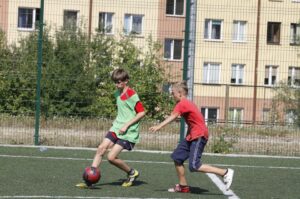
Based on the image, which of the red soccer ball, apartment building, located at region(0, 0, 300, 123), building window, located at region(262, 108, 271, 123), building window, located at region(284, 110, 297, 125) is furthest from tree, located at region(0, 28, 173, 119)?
the red soccer ball

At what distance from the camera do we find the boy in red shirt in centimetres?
1055

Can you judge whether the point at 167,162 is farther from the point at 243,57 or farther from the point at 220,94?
the point at 243,57

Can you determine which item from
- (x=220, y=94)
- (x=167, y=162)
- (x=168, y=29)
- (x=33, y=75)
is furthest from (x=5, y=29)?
(x=167, y=162)

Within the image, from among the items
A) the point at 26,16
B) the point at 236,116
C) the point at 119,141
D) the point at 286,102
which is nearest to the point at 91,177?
the point at 119,141

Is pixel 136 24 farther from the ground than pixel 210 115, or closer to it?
farther from the ground

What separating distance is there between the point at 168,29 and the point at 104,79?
81.4 inches

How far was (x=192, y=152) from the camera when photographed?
10578mm

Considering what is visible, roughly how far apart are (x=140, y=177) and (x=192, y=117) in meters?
2.04

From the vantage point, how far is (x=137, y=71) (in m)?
18.7

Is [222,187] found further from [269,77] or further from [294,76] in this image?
[269,77]

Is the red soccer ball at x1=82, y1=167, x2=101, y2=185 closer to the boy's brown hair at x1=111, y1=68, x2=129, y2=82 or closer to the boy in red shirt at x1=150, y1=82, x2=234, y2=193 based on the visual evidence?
the boy in red shirt at x1=150, y1=82, x2=234, y2=193

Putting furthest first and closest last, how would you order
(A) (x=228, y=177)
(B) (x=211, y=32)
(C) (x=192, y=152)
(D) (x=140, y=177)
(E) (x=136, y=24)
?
(E) (x=136, y=24)
(B) (x=211, y=32)
(D) (x=140, y=177)
(C) (x=192, y=152)
(A) (x=228, y=177)

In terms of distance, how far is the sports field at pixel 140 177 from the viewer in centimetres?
1031

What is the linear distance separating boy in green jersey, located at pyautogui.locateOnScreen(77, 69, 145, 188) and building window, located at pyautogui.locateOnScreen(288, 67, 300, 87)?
7.55m
